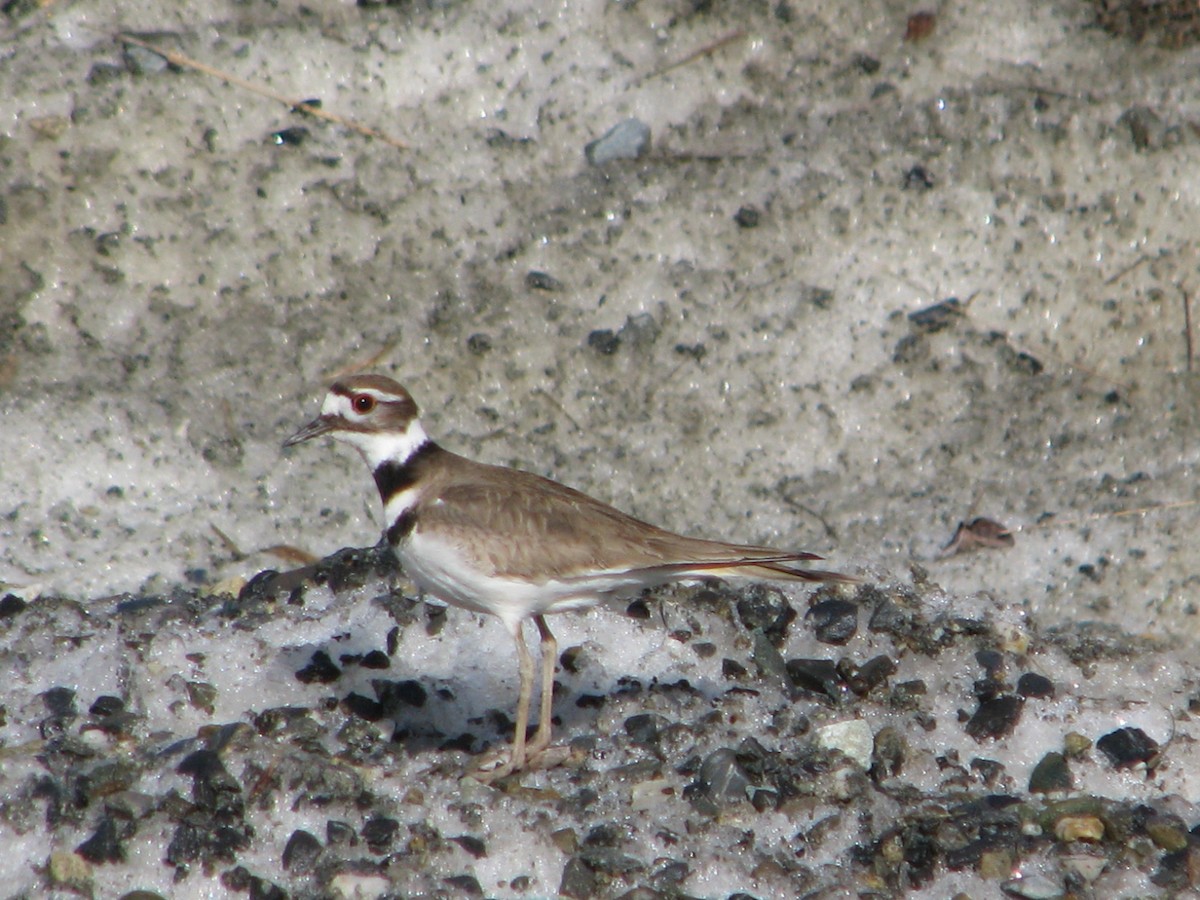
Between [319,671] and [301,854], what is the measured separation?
3.19 ft

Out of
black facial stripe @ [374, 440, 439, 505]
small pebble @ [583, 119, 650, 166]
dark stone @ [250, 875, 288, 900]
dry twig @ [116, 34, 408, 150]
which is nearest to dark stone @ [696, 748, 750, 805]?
dark stone @ [250, 875, 288, 900]

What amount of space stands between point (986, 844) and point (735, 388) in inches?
96.7

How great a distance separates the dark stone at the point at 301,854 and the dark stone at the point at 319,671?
884 millimetres

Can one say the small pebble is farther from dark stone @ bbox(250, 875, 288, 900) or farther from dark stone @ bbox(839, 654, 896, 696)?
dark stone @ bbox(250, 875, 288, 900)

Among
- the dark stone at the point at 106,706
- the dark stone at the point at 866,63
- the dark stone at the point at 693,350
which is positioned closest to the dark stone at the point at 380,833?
the dark stone at the point at 106,706

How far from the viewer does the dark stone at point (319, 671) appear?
4.76 m

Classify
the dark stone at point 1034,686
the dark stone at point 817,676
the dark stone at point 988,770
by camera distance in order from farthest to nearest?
the dark stone at point 817,676, the dark stone at point 1034,686, the dark stone at point 988,770

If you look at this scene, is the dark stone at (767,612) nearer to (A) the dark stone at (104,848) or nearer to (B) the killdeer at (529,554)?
(B) the killdeer at (529,554)

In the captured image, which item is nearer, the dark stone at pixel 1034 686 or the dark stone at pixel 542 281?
the dark stone at pixel 1034 686

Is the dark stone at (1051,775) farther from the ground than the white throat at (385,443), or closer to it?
closer to it

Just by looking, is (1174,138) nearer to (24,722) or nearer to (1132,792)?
(1132,792)

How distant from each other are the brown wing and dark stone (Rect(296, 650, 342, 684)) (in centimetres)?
78

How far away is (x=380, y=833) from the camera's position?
3959 millimetres

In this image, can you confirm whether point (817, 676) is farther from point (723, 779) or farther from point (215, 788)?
point (215, 788)
